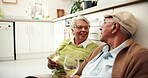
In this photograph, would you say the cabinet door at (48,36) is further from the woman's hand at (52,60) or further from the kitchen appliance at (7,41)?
the woman's hand at (52,60)

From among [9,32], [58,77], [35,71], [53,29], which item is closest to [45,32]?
[53,29]

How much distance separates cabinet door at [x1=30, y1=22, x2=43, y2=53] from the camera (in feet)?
12.8

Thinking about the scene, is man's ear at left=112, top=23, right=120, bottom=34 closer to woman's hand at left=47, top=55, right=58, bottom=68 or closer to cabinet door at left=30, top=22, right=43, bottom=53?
woman's hand at left=47, top=55, right=58, bottom=68

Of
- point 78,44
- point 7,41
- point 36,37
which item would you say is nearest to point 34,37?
point 36,37

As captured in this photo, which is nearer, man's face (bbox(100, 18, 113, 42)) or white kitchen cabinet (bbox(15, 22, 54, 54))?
man's face (bbox(100, 18, 113, 42))

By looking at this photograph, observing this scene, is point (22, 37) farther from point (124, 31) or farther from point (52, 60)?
point (124, 31)

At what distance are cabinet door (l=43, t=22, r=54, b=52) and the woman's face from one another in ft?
8.79

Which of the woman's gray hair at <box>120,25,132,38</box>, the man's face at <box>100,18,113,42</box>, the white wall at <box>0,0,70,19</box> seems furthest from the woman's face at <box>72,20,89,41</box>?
the white wall at <box>0,0,70,19</box>

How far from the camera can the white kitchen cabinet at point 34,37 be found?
375 cm

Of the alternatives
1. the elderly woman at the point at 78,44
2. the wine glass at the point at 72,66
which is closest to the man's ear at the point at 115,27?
the wine glass at the point at 72,66

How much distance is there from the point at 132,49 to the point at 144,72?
15 centimetres

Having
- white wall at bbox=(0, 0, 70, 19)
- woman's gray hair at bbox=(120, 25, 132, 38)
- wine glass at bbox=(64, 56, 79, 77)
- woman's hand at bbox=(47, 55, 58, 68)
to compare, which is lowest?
woman's hand at bbox=(47, 55, 58, 68)

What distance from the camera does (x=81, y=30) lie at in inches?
57.9

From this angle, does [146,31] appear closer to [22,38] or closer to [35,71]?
[35,71]
